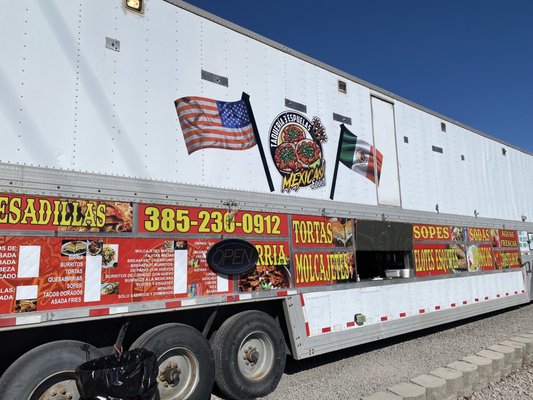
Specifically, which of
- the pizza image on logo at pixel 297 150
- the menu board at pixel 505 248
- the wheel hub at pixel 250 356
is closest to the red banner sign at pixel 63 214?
the wheel hub at pixel 250 356

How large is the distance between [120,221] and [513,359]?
507 centimetres

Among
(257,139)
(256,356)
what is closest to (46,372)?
(256,356)

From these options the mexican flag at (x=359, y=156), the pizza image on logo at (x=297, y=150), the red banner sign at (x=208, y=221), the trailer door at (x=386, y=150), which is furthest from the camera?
the trailer door at (x=386, y=150)

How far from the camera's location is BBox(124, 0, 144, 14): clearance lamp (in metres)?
4.38

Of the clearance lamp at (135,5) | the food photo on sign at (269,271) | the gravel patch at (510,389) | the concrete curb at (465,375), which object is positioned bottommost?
the gravel patch at (510,389)

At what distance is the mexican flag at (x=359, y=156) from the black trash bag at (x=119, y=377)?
4.01m

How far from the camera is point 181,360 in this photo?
14.1ft

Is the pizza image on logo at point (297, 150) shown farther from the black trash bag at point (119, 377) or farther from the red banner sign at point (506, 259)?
the red banner sign at point (506, 259)

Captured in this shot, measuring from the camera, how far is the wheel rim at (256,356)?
16.0 ft

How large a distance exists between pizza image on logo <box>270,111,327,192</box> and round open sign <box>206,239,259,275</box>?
1.02 m

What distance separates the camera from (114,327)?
4.09m

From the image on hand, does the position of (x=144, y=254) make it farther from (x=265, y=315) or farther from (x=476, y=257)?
(x=476, y=257)

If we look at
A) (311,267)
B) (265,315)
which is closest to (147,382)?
(265,315)

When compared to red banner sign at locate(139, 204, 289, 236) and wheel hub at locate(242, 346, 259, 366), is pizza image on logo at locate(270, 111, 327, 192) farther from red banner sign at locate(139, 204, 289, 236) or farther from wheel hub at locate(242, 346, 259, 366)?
wheel hub at locate(242, 346, 259, 366)
